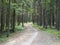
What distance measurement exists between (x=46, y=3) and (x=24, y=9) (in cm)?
562

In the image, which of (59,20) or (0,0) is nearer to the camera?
(0,0)

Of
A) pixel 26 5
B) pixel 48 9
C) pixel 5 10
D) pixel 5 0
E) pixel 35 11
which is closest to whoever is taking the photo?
pixel 5 0

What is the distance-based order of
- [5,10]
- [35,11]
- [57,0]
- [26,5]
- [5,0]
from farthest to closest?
[35,11] < [26,5] < [57,0] < [5,10] < [5,0]

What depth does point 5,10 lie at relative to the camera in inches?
1151

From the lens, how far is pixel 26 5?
45.6 metres

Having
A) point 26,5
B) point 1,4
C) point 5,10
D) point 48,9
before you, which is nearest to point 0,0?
point 1,4

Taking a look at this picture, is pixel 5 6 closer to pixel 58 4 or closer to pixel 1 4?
pixel 1 4

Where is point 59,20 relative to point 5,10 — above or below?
below

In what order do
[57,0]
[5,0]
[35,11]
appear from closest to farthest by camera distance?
[5,0], [57,0], [35,11]

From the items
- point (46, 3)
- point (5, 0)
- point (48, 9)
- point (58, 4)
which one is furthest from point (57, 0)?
point (5, 0)

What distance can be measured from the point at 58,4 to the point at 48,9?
8921 millimetres

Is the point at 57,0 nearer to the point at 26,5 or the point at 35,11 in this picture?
the point at 26,5

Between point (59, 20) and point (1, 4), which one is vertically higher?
point (1, 4)

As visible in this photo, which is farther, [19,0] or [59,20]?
[59,20]
